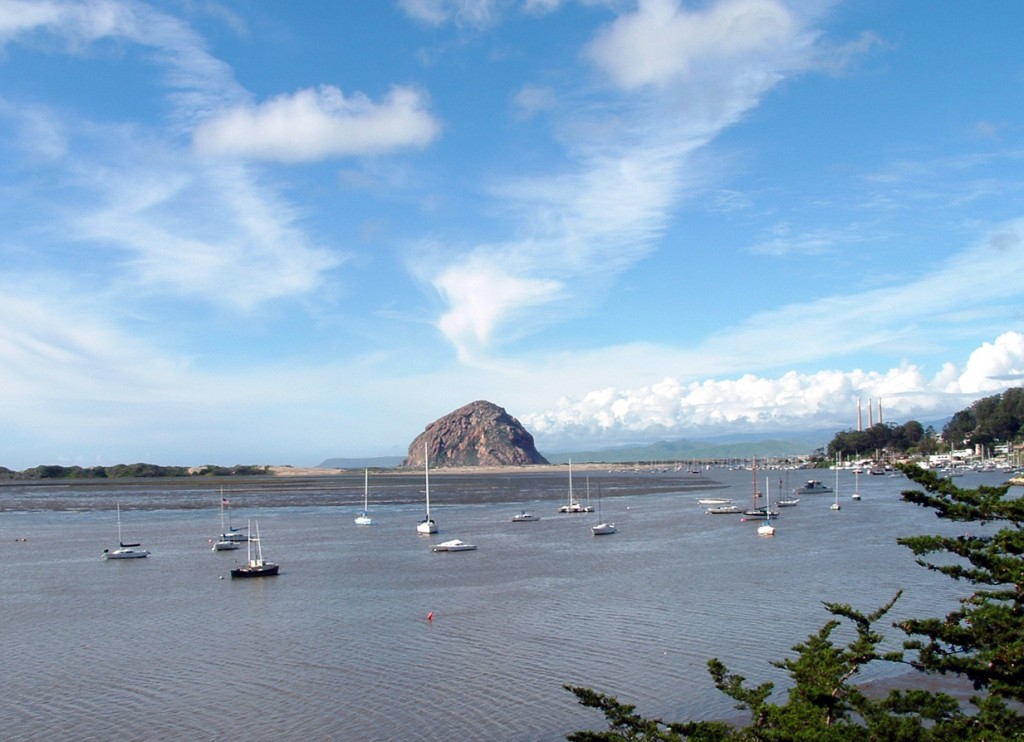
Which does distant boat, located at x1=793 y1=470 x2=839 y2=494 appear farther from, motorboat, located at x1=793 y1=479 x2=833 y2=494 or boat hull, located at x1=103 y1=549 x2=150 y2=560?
boat hull, located at x1=103 y1=549 x2=150 y2=560

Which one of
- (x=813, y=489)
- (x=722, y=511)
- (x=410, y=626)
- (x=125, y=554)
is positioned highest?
(x=125, y=554)

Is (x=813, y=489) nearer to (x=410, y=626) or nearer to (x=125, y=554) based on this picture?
(x=125, y=554)

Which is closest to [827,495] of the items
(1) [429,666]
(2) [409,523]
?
(2) [409,523]

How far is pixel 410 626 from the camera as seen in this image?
35562 millimetres

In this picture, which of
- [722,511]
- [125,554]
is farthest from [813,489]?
[125,554]

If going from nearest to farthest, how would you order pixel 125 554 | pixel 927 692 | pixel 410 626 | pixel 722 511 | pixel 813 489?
pixel 927 692 → pixel 410 626 → pixel 125 554 → pixel 722 511 → pixel 813 489

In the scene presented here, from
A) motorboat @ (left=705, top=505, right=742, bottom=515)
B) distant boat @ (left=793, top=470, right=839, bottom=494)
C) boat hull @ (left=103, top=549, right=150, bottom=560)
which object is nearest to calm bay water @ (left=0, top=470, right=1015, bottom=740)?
boat hull @ (left=103, top=549, right=150, bottom=560)

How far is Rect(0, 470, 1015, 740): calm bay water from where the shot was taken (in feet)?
80.3

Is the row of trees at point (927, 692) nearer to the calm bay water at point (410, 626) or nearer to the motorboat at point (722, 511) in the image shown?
the calm bay water at point (410, 626)

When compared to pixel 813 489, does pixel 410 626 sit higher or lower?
higher

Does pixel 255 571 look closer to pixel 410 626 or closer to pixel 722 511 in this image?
pixel 410 626

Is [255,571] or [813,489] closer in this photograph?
[255,571]

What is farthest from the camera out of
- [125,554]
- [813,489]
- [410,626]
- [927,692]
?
[813,489]

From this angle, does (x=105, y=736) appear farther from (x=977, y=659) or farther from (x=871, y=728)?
(x=977, y=659)
